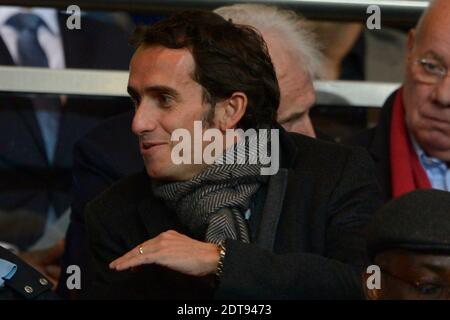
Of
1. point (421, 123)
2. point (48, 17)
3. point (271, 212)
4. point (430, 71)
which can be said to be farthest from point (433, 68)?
point (48, 17)

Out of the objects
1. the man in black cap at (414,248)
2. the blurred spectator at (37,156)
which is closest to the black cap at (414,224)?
the man in black cap at (414,248)

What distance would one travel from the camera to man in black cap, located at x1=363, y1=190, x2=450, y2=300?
123 inches

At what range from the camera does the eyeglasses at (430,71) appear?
173 inches

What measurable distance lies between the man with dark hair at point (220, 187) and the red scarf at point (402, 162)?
470 mm

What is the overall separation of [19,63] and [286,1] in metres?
1.01

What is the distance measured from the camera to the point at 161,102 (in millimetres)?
3773

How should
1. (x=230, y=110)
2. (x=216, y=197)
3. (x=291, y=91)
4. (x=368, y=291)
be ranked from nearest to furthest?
(x=368, y=291)
(x=216, y=197)
(x=230, y=110)
(x=291, y=91)

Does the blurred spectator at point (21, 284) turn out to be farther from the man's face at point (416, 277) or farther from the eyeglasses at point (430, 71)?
the eyeglasses at point (430, 71)

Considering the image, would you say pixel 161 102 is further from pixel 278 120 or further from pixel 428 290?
pixel 428 290

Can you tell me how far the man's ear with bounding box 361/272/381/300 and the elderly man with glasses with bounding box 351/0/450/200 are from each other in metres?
1.06

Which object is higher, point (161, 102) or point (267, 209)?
point (161, 102)

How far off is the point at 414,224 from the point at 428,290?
0.51ft
